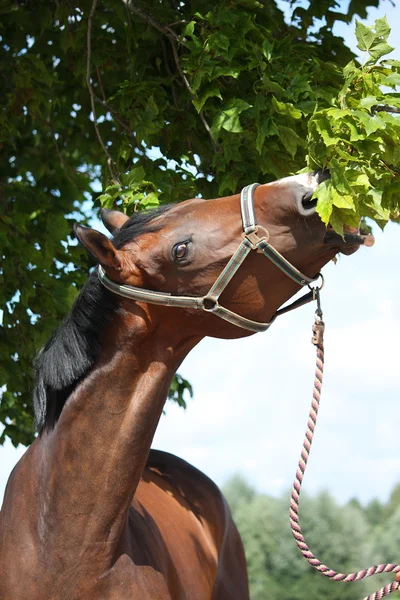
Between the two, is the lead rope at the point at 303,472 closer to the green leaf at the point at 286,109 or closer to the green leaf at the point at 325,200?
the green leaf at the point at 325,200

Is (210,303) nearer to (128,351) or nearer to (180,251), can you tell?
(180,251)

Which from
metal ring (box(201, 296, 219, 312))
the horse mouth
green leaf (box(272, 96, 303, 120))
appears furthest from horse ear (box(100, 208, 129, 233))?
the horse mouth

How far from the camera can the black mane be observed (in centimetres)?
330

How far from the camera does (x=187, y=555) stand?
395cm

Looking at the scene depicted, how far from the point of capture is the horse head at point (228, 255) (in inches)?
123

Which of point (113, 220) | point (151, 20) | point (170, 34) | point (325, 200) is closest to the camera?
point (325, 200)

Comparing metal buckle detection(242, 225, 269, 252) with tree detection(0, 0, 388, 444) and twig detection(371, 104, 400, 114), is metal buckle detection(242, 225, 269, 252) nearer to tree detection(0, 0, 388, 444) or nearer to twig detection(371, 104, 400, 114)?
twig detection(371, 104, 400, 114)

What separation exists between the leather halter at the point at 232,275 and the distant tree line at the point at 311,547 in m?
14.1

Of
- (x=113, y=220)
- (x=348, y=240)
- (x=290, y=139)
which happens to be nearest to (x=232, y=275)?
(x=348, y=240)

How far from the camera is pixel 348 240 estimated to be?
10.2 feet

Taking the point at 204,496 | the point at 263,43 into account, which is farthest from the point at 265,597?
the point at 263,43

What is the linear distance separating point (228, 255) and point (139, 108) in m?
1.86

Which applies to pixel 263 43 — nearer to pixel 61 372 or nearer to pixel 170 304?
pixel 170 304

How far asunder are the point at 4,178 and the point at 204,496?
3.50m
